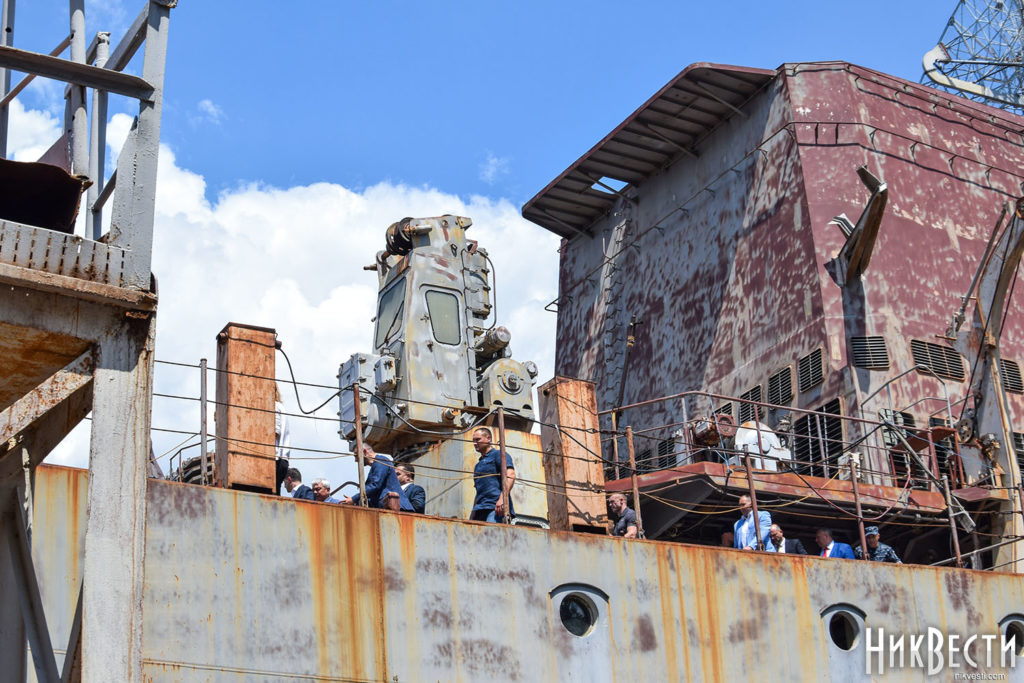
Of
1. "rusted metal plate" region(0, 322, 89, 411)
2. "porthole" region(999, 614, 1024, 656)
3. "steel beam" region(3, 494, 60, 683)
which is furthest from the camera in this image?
"porthole" region(999, 614, 1024, 656)

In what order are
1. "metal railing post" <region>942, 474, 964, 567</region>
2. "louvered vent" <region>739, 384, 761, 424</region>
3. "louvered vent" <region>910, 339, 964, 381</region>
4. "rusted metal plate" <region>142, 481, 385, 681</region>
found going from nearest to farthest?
"rusted metal plate" <region>142, 481, 385, 681</region> < "metal railing post" <region>942, 474, 964, 567</region> < "louvered vent" <region>910, 339, 964, 381</region> < "louvered vent" <region>739, 384, 761, 424</region>

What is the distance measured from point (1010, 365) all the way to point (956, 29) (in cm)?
1069

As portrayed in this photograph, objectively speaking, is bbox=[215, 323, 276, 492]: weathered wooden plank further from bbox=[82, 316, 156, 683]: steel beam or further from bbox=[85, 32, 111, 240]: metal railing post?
bbox=[82, 316, 156, 683]: steel beam

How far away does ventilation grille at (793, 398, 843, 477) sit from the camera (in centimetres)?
1495

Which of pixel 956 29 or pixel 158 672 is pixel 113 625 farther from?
pixel 956 29

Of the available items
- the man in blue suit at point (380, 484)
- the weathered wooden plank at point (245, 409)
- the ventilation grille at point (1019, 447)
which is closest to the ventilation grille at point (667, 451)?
the ventilation grille at point (1019, 447)

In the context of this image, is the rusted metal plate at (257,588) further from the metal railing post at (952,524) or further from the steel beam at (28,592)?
the metal railing post at (952,524)

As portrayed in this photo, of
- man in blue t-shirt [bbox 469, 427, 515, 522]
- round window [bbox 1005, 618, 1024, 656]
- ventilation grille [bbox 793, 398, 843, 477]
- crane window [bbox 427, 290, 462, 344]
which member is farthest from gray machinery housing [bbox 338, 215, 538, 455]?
round window [bbox 1005, 618, 1024, 656]

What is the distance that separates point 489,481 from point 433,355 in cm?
344

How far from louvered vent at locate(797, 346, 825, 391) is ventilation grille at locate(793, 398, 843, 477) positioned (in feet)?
1.11

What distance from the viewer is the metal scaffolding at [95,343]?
598 cm

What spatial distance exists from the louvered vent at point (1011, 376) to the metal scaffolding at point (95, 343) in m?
12.9

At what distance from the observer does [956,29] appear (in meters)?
25.3

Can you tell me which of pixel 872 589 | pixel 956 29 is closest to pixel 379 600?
pixel 872 589
